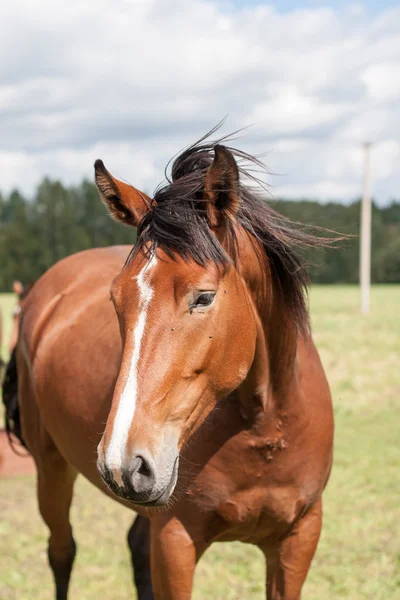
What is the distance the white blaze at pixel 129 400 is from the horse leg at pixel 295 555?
52.9 inches

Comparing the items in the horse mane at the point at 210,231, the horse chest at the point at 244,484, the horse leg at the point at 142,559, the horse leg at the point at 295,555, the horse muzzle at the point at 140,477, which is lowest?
the horse leg at the point at 142,559

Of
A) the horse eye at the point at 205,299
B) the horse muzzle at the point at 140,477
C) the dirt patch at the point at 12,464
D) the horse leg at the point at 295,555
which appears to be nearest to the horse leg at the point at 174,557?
the horse leg at the point at 295,555

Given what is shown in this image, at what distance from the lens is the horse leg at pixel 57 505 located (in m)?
4.16

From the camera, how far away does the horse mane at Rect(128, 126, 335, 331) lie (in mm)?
2232

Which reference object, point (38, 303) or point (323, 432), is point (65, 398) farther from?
point (323, 432)

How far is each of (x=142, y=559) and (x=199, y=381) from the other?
230 centimetres

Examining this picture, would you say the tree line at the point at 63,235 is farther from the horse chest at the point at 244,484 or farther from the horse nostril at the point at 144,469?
the horse nostril at the point at 144,469

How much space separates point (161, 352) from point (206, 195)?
616mm

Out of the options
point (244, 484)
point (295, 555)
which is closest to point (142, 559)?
point (295, 555)

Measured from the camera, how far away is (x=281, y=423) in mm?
2744

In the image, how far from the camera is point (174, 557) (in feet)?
8.91

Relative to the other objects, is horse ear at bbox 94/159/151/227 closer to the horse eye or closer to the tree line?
the horse eye

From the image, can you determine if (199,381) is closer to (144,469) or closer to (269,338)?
(144,469)

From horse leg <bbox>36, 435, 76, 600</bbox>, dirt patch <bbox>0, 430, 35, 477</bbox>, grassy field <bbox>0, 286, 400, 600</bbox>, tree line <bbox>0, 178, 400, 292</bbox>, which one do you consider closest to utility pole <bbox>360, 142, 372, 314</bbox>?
grassy field <bbox>0, 286, 400, 600</bbox>
